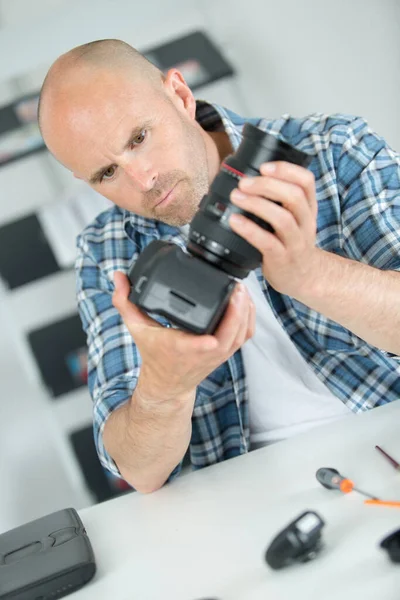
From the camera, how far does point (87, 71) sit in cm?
109

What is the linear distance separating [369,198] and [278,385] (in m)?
0.39

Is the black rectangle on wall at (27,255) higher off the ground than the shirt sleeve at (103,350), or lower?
higher

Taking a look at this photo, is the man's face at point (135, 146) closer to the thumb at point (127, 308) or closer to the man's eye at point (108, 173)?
the man's eye at point (108, 173)

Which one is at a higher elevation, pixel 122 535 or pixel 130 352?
pixel 130 352

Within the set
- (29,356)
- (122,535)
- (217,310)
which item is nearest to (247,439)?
(122,535)

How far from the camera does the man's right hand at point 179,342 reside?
756mm

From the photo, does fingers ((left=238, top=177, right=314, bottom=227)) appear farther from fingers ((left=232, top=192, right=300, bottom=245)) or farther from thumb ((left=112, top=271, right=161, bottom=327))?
thumb ((left=112, top=271, right=161, bottom=327))

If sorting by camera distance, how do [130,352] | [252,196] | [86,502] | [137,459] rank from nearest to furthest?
[252,196] → [137,459] → [130,352] → [86,502]

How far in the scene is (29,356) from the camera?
74.8 inches

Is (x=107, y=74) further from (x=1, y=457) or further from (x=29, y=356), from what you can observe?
(x=1, y=457)

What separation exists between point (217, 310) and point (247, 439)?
58cm

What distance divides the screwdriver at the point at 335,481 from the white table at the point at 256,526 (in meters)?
0.01

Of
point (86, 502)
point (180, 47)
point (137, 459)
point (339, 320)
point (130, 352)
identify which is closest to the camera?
point (339, 320)

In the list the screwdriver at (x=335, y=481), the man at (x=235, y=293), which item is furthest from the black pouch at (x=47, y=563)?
the screwdriver at (x=335, y=481)
